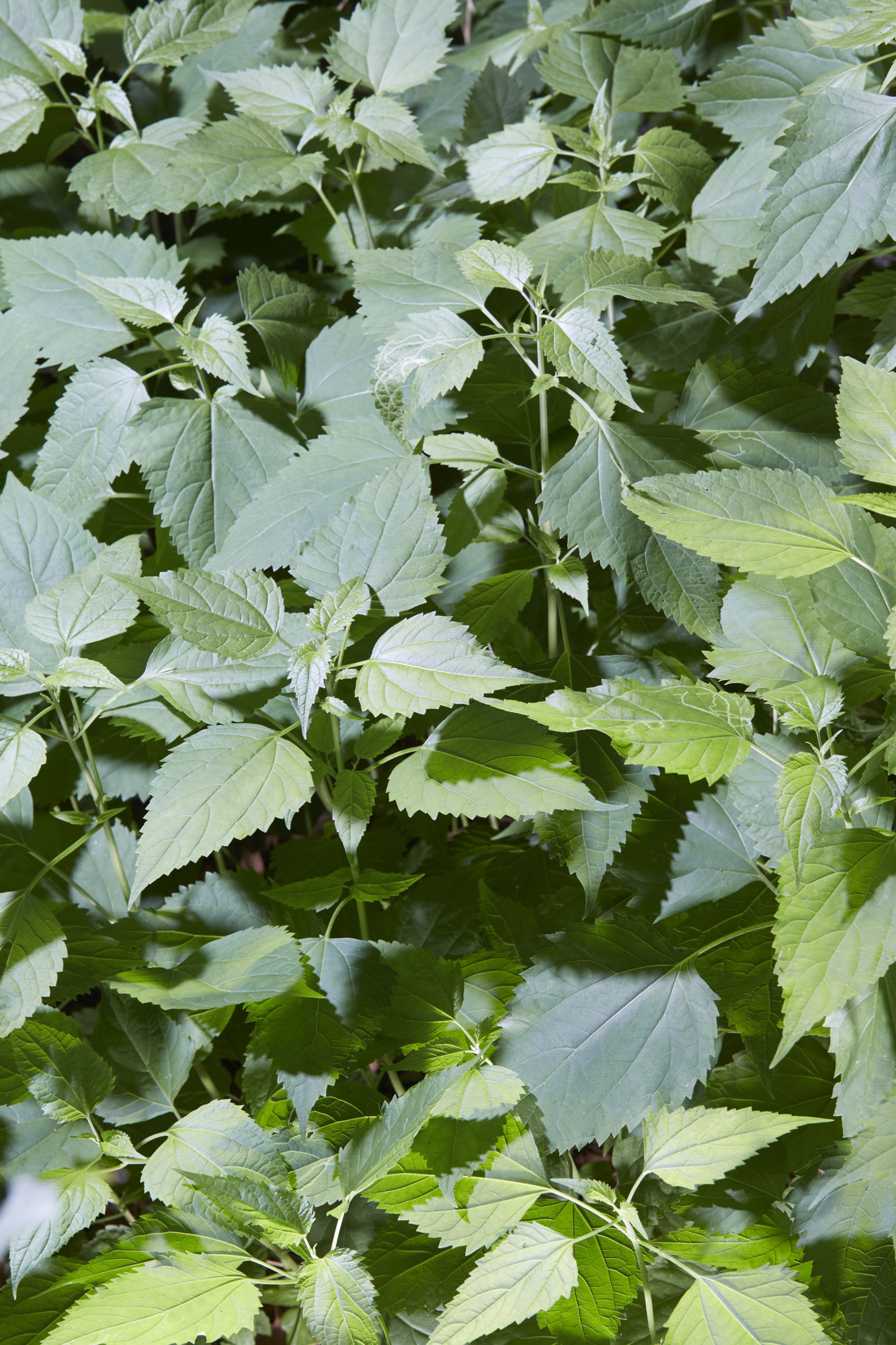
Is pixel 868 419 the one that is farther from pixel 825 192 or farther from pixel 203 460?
Result: pixel 203 460

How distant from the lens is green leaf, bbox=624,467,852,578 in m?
0.80

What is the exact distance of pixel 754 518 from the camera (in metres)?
0.82

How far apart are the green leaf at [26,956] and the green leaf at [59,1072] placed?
0.26 feet

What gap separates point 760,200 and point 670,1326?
1234 mm

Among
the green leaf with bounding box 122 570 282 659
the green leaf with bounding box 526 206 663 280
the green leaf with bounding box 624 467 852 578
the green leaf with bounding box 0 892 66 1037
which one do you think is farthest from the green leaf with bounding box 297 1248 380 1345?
the green leaf with bounding box 526 206 663 280

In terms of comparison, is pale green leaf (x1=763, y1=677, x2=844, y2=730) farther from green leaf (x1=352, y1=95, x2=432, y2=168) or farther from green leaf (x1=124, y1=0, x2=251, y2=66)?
green leaf (x1=124, y1=0, x2=251, y2=66)

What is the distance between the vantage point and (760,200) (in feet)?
3.66

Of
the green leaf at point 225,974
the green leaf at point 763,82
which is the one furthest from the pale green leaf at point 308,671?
the green leaf at point 763,82

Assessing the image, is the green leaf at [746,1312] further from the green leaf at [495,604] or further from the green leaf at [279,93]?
the green leaf at [279,93]

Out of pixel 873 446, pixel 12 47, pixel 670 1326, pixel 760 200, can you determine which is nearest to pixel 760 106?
pixel 760 200

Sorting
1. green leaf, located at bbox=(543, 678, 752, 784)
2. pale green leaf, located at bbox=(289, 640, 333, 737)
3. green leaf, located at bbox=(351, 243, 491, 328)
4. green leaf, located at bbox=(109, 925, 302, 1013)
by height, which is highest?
green leaf, located at bbox=(351, 243, 491, 328)

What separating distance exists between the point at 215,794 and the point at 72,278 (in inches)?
32.6

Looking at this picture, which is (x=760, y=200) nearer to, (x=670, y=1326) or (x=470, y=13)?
(x=470, y=13)

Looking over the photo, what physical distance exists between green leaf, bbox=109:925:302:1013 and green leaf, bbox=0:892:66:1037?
2.7 inches
